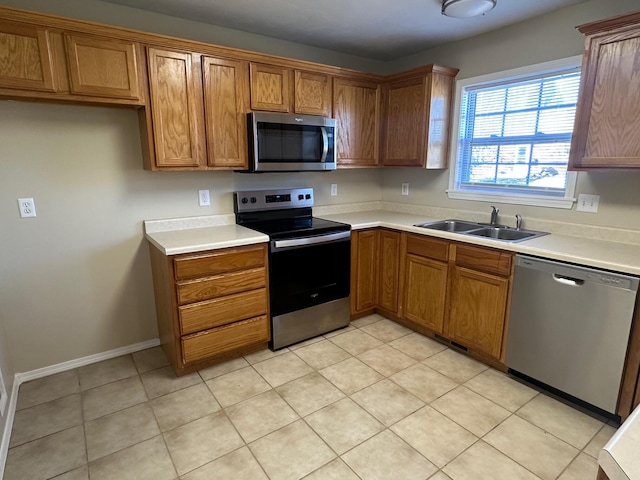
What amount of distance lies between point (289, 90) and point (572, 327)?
2.50 m

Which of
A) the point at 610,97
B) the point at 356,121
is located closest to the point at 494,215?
the point at 610,97

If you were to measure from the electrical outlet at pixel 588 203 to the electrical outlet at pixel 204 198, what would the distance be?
8.93 ft

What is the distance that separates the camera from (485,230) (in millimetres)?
2883

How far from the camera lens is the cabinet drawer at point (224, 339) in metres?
2.41

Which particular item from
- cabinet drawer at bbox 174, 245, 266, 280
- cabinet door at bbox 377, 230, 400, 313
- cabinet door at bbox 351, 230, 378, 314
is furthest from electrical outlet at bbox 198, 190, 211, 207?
cabinet door at bbox 377, 230, 400, 313

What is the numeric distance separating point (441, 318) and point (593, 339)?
3.27 feet

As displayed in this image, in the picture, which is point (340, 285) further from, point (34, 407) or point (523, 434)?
point (34, 407)

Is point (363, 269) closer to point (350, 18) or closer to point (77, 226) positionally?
point (350, 18)

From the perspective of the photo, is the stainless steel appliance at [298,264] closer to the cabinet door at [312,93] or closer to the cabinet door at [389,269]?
the cabinet door at [389,269]

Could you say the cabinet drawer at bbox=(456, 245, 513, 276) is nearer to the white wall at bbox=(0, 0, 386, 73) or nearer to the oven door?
the oven door

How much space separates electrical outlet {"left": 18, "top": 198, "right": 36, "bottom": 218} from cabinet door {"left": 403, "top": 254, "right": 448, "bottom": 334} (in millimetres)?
2690

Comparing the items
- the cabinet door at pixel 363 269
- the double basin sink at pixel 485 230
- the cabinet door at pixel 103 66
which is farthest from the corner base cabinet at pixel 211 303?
the double basin sink at pixel 485 230

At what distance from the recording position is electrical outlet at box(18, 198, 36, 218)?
7.42 ft

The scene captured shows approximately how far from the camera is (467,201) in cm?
320
